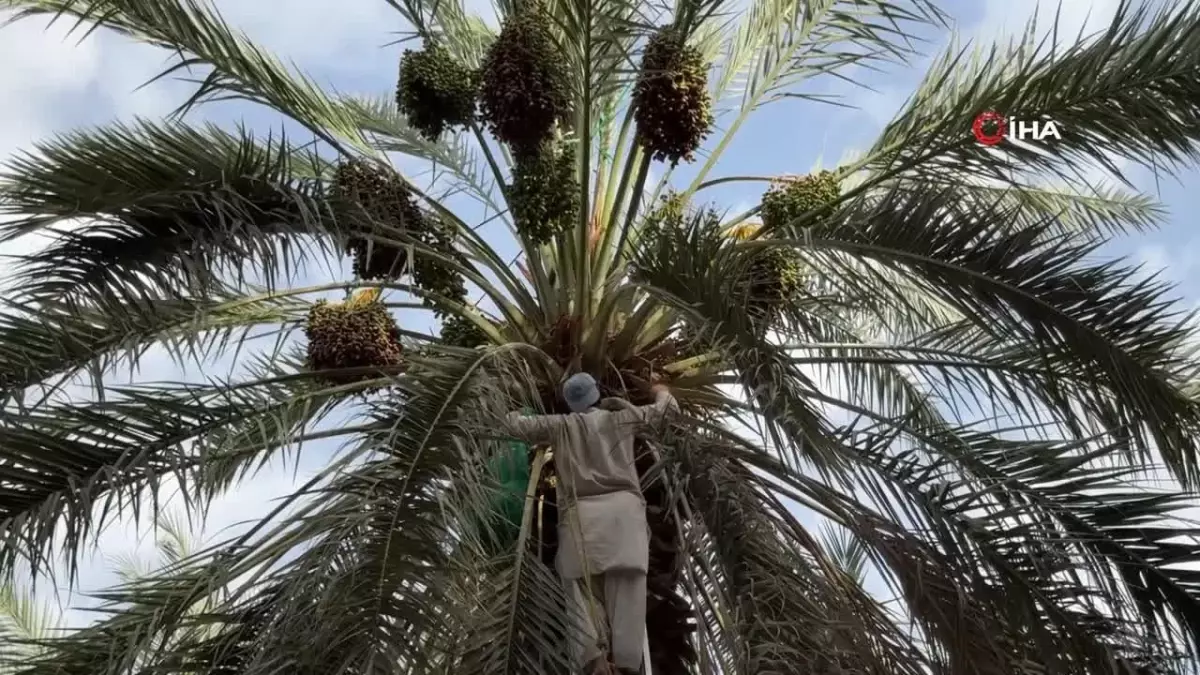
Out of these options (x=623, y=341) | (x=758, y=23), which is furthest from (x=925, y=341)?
(x=758, y=23)

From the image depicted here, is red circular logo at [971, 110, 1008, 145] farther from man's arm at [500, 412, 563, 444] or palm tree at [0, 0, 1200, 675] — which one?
man's arm at [500, 412, 563, 444]

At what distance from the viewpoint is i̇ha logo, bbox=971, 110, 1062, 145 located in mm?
4961

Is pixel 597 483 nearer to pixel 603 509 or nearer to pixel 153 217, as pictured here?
pixel 603 509

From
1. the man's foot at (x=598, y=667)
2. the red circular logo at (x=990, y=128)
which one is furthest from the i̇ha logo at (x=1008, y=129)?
the man's foot at (x=598, y=667)

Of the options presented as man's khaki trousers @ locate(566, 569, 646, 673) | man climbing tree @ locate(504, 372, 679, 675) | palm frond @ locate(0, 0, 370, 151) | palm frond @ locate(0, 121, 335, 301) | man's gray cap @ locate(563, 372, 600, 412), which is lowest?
man's khaki trousers @ locate(566, 569, 646, 673)

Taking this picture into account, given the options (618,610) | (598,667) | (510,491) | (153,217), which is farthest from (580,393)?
(153,217)

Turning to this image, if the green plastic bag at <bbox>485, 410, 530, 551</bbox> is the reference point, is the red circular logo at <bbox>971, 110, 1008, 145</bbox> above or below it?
above

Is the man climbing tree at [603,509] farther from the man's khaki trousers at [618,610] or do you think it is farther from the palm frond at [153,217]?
the palm frond at [153,217]

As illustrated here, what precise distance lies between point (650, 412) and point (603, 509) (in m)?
0.37

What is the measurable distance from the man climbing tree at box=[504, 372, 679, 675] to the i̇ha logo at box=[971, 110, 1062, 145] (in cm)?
148

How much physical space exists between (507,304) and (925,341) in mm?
1707

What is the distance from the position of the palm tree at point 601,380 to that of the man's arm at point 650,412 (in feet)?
0.27

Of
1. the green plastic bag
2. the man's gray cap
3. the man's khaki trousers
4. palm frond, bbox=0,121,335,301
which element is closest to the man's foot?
the man's khaki trousers

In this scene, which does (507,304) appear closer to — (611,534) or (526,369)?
(526,369)
